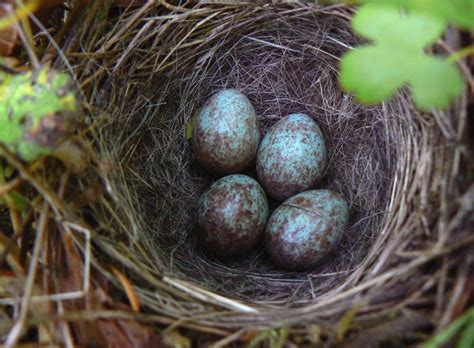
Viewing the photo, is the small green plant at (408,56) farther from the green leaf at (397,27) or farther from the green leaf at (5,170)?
the green leaf at (5,170)

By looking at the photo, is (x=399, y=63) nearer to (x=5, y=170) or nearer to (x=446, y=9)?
(x=446, y=9)

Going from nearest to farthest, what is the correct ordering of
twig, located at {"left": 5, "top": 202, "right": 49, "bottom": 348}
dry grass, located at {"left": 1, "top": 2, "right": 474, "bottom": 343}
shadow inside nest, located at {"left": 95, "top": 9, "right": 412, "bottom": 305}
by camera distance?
twig, located at {"left": 5, "top": 202, "right": 49, "bottom": 348}
dry grass, located at {"left": 1, "top": 2, "right": 474, "bottom": 343}
shadow inside nest, located at {"left": 95, "top": 9, "right": 412, "bottom": 305}

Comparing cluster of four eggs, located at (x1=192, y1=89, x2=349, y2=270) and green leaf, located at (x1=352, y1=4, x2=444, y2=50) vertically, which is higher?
green leaf, located at (x1=352, y1=4, x2=444, y2=50)

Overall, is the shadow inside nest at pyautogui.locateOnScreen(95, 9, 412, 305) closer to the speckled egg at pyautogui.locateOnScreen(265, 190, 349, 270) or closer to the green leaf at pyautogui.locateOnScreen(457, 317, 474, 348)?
the speckled egg at pyautogui.locateOnScreen(265, 190, 349, 270)

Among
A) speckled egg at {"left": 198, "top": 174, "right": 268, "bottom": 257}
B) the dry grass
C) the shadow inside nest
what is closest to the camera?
the dry grass

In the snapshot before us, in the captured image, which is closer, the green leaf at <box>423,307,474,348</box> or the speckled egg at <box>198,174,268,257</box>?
the green leaf at <box>423,307,474,348</box>

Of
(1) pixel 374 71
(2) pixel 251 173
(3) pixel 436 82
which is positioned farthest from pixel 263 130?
(3) pixel 436 82

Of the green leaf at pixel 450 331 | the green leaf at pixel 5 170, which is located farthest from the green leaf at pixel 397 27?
the green leaf at pixel 5 170

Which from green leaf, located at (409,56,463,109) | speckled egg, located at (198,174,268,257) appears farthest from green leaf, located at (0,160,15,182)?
green leaf, located at (409,56,463,109)
